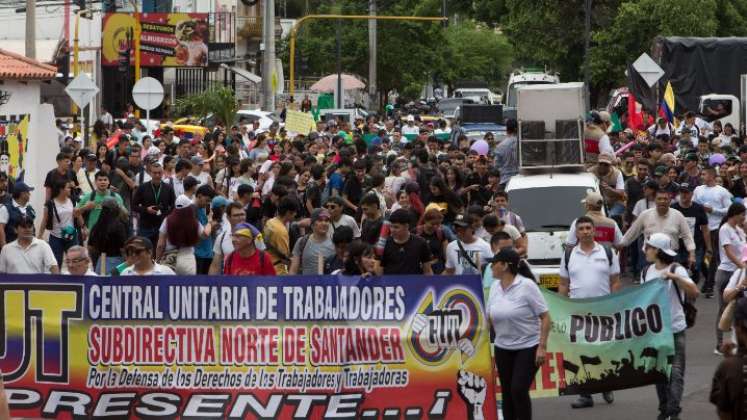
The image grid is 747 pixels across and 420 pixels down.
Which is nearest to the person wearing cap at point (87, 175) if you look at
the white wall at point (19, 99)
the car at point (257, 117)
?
the white wall at point (19, 99)

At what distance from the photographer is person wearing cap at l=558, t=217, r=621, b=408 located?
496 inches

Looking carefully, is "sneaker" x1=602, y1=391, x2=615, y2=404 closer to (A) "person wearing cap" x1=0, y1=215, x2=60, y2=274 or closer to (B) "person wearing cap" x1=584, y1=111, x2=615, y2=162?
(A) "person wearing cap" x1=0, y1=215, x2=60, y2=274

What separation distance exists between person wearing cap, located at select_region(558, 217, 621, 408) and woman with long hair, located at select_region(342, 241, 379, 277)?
1569mm

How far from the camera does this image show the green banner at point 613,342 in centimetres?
1181

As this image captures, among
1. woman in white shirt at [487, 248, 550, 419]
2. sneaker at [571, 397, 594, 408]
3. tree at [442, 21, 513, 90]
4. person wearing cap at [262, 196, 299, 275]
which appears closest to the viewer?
woman in white shirt at [487, 248, 550, 419]

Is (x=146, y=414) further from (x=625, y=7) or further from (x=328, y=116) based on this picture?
(x=625, y=7)

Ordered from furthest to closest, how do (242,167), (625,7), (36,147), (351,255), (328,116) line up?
1. (625,7)
2. (328,116)
3. (36,147)
4. (242,167)
5. (351,255)

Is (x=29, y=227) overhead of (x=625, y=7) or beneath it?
beneath

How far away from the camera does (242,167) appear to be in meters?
21.1

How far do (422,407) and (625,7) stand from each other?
4296 centimetres

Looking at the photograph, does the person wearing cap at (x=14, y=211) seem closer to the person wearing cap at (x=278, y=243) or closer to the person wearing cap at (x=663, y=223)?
the person wearing cap at (x=278, y=243)

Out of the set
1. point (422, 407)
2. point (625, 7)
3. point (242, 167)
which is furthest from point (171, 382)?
point (625, 7)

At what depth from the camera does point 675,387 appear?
11742mm

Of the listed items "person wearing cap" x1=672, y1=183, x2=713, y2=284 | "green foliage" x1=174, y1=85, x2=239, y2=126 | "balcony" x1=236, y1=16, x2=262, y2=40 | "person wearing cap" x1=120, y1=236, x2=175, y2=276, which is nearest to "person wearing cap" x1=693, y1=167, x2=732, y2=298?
"person wearing cap" x1=672, y1=183, x2=713, y2=284
